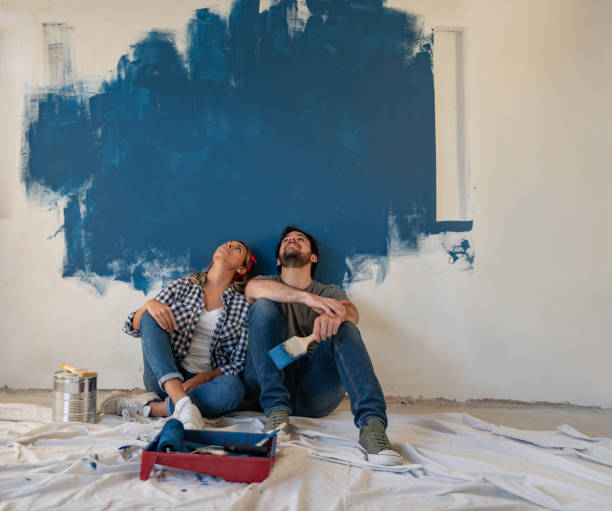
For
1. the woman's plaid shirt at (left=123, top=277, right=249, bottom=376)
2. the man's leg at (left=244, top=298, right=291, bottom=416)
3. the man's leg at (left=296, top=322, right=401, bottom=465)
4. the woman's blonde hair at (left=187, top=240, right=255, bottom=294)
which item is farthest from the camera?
the woman's blonde hair at (left=187, top=240, right=255, bottom=294)

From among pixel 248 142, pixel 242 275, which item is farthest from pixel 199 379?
pixel 248 142

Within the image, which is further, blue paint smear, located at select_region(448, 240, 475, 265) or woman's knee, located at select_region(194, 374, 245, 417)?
blue paint smear, located at select_region(448, 240, 475, 265)

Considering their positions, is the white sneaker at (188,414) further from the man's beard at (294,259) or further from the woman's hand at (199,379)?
the man's beard at (294,259)

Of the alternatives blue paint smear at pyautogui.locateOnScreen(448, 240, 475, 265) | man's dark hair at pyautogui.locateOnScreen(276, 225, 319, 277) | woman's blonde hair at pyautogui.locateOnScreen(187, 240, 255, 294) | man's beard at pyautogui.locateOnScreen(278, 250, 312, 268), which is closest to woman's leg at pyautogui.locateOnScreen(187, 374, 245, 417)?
woman's blonde hair at pyautogui.locateOnScreen(187, 240, 255, 294)

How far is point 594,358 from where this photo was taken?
2.37 metres

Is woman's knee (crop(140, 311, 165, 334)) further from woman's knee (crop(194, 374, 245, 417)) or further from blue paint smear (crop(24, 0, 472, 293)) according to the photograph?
blue paint smear (crop(24, 0, 472, 293))

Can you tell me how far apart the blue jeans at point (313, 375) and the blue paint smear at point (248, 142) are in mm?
630

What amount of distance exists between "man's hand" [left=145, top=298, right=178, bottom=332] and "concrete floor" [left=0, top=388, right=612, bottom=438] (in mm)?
625

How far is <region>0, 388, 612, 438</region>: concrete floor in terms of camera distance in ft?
6.72

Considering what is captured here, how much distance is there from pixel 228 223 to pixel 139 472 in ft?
4.48

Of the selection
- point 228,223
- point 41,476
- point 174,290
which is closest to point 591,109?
point 228,223

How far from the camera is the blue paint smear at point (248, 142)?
96.9 inches

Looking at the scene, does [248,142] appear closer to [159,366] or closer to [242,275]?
[242,275]

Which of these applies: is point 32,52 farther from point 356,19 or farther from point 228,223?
point 356,19
